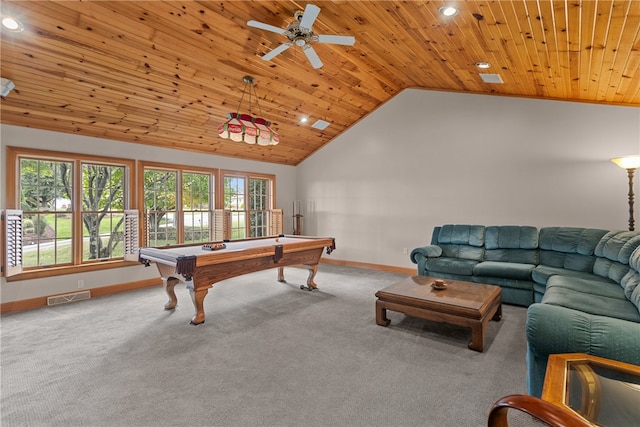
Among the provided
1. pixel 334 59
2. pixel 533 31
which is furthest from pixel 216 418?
pixel 334 59

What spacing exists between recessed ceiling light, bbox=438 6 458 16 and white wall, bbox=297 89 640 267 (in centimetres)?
279

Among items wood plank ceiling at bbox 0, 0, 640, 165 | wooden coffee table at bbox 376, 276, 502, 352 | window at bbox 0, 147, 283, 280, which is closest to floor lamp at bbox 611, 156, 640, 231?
wood plank ceiling at bbox 0, 0, 640, 165

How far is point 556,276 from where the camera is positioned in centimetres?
329

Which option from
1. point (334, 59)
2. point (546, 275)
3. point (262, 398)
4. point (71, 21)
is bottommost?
point (262, 398)

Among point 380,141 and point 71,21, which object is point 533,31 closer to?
point 380,141

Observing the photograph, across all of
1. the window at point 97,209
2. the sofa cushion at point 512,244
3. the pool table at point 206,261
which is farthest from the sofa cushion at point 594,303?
the window at point 97,209

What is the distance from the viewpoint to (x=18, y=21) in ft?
8.53

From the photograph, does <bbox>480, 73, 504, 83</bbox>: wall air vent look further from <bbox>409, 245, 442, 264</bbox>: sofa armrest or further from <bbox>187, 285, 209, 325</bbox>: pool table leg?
<bbox>187, 285, 209, 325</bbox>: pool table leg

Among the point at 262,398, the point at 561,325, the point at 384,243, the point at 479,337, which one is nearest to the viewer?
the point at 561,325

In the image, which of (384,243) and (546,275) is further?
(384,243)

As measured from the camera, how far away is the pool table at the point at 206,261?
3.06m

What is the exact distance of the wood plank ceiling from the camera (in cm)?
261

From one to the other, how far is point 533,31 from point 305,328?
3473mm

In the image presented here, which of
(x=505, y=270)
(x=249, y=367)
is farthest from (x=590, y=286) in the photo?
(x=249, y=367)
